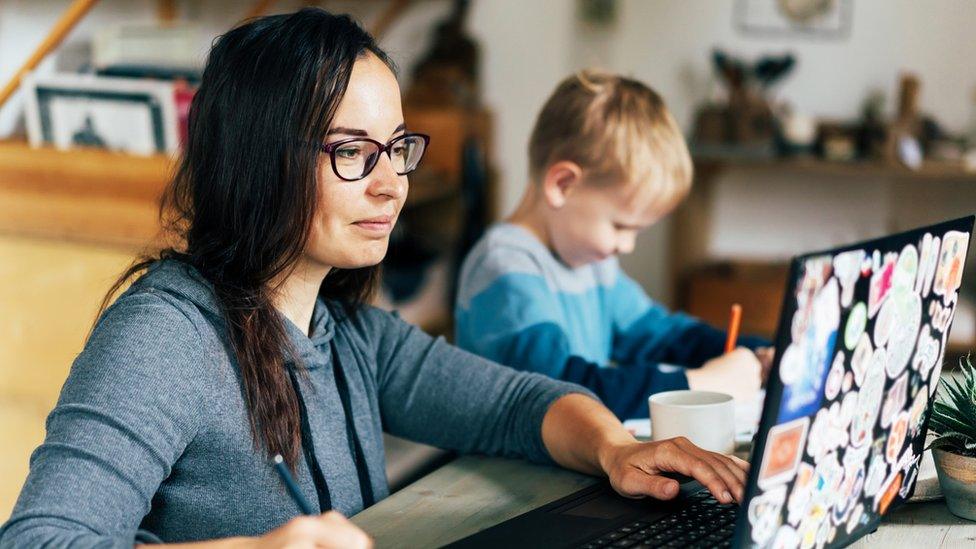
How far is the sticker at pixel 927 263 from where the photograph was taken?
0.82 meters

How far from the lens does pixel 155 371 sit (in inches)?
34.2

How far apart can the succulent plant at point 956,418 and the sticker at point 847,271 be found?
35 cm

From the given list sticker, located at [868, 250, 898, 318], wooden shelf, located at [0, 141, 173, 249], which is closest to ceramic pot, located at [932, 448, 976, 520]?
sticker, located at [868, 250, 898, 318]

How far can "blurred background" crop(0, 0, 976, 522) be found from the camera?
2.15m

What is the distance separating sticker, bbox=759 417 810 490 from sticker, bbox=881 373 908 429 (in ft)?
0.51

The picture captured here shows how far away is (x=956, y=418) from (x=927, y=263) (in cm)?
26

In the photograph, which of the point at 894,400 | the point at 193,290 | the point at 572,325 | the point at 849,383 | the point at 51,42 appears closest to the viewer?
the point at 849,383

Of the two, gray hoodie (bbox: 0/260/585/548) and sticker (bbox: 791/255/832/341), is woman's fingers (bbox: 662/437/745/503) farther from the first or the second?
sticker (bbox: 791/255/832/341)

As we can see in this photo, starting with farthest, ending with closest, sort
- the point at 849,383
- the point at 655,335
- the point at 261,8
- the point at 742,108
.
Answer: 1. the point at 742,108
2. the point at 261,8
3. the point at 655,335
4. the point at 849,383

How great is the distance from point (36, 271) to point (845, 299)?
182 centimetres

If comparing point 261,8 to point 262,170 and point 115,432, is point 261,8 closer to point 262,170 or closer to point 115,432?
point 262,170

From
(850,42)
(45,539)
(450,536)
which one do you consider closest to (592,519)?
(450,536)

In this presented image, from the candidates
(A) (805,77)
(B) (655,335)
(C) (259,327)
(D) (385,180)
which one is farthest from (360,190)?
(A) (805,77)

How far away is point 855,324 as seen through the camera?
0.74m
